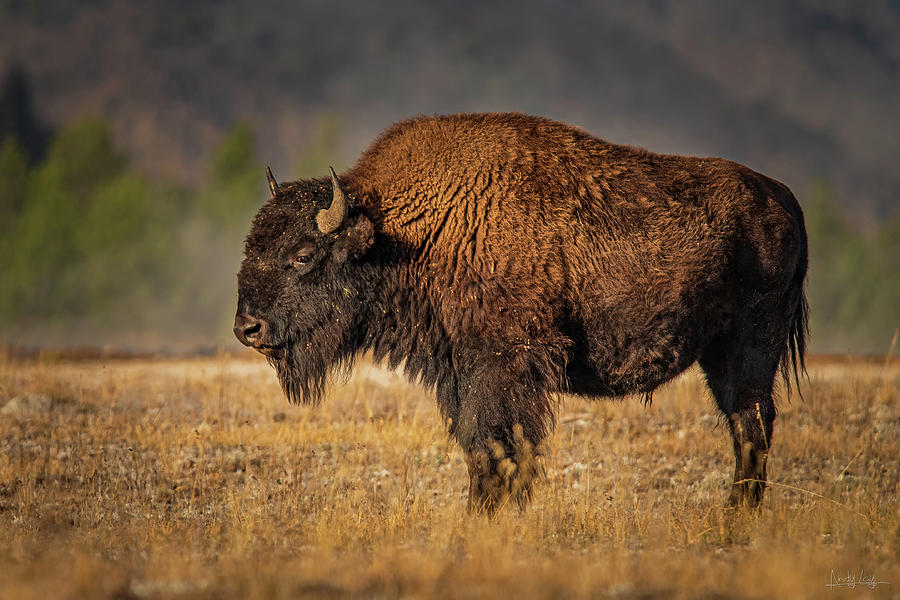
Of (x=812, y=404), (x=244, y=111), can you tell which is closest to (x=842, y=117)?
(x=244, y=111)

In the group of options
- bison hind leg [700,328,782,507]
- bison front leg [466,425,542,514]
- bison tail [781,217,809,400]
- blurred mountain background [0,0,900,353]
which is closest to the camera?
bison front leg [466,425,542,514]

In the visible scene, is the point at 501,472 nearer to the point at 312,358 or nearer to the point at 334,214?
the point at 312,358

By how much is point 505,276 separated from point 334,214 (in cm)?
138

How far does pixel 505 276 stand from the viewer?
6898 millimetres

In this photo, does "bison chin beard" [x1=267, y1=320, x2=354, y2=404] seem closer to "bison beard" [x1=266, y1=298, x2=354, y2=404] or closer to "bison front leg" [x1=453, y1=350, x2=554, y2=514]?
"bison beard" [x1=266, y1=298, x2=354, y2=404]

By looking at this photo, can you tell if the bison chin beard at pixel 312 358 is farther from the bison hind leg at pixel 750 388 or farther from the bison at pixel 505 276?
the bison hind leg at pixel 750 388

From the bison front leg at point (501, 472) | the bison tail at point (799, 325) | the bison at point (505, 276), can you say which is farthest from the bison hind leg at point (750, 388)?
the bison front leg at point (501, 472)

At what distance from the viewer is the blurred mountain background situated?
48.6 meters

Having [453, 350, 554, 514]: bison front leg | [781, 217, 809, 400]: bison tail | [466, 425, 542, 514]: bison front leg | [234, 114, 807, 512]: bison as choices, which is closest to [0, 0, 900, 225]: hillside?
[781, 217, 809, 400]: bison tail

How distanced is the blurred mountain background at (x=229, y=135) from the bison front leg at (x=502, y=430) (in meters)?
15.4

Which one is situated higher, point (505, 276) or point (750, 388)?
point (505, 276)

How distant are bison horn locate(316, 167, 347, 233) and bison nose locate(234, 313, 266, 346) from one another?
865mm

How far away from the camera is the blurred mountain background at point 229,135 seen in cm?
4856

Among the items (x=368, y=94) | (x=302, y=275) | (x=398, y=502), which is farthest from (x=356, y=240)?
(x=368, y=94)
